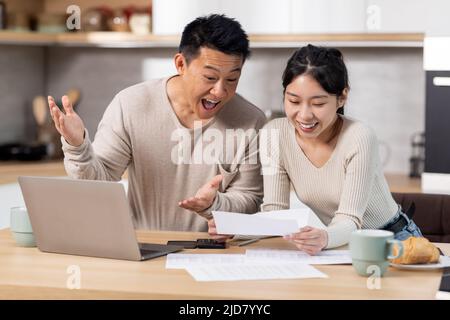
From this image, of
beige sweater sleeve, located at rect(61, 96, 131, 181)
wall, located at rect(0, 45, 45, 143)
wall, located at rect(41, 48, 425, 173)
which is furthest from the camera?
wall, located at rect(0, 45, 45, 143)

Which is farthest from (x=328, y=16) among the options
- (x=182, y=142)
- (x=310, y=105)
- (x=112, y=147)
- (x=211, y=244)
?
(x=211, y=244)

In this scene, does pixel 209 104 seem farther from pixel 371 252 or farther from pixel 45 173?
pixel 45 173

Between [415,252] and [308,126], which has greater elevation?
[308,126]

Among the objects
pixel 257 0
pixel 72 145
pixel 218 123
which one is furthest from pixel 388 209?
pixel 257 0

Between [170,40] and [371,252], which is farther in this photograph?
[170,40]

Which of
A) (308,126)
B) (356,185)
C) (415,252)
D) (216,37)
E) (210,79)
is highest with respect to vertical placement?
(216,37)

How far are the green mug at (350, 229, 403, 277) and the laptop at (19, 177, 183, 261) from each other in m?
0.49

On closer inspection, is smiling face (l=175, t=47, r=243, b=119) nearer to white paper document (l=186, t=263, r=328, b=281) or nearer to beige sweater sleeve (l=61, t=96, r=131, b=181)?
beige sweater sleeve (l=61, t=96, r=131, b=181)

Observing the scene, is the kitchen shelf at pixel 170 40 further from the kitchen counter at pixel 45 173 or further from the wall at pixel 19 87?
the kitchen counter at pixel 45 173

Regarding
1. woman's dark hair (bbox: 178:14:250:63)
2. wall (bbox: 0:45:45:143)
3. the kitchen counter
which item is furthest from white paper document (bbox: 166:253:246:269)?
wall (bbox: 0:45:45:143)

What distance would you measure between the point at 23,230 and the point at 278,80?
102 inches

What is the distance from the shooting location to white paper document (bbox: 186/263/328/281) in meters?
1.76

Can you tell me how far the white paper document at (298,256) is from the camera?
6.32 feet

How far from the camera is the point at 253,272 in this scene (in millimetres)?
1807
